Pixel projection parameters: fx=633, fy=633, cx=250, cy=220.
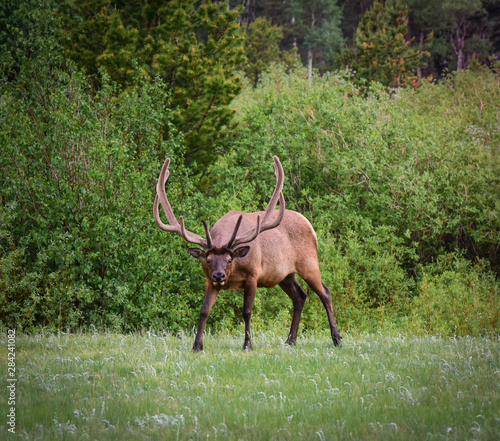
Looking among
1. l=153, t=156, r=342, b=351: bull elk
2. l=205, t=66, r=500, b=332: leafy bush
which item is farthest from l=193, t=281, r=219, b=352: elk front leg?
l=205, t=66, r=500, b=332: leafy bush

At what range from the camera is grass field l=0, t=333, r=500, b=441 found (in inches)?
196

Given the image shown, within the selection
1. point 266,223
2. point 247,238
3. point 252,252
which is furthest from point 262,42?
point 247,238

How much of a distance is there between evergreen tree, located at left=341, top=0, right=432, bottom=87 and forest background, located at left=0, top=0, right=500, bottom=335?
45.4 ft

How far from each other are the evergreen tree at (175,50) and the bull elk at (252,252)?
9.39 meters

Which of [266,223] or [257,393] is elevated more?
[266,223]

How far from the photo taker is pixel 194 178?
1819cm

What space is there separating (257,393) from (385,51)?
39.4 metres

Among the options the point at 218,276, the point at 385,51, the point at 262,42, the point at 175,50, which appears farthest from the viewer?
the point at 262,42

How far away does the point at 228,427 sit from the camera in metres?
5.20

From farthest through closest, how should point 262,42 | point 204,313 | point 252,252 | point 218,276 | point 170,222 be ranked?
point 262,42 < point 170,222 < point 252,252 < point 204,313 < point 218,276

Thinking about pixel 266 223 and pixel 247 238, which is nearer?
pixel 247 238

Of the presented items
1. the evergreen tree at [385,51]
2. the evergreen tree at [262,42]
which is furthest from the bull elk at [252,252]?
the evergreen tree at [262,42]

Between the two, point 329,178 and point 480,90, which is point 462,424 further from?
point 480,90

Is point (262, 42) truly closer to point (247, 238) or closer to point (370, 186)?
point (370, 186)
